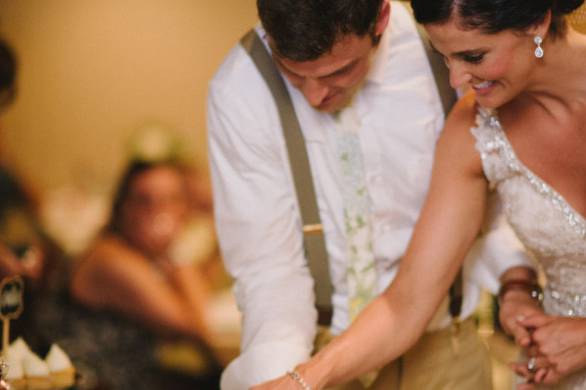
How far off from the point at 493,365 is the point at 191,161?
7.64ft

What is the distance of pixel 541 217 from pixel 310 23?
26.4 inches

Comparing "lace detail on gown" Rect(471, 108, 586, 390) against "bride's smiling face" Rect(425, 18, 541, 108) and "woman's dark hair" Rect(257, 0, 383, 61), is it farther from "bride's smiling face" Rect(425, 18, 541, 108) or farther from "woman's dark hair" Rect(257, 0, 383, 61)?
"woman's dark hair" Rect(257, 0, 383, 61)

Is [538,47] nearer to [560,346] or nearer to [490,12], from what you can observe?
[490,12]

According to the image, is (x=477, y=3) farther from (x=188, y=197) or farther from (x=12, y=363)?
(x=188, y=197)

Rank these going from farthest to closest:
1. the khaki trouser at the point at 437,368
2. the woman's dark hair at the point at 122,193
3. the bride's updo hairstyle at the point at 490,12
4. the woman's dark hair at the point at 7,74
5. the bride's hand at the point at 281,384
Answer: the woman's dark hair at the point at 122,193, the woman's dark hair at the point at 7,74, the khaki trouser at the point at 437,368, the bride's hand at the point at 281,384, the bride's updo hairstyle at the point at 490,12

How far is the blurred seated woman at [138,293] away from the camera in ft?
14.1

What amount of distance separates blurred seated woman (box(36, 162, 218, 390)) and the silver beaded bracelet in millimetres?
2497

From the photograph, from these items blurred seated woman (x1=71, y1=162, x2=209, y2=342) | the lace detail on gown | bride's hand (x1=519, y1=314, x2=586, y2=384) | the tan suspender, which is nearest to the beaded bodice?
the lace detail on gown

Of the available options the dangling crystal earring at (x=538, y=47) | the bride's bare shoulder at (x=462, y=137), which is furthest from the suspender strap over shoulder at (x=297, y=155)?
the dangling crystal earring at (x=538, y=47)

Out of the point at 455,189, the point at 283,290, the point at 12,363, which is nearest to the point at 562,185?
the point at 455,189

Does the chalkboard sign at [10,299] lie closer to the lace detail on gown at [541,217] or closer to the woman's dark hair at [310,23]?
the woman's dark hair at [310,23]

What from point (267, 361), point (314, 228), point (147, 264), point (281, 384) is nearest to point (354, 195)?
point (314, 228)

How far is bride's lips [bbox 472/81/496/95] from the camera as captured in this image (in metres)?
1.83

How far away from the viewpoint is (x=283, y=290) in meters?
2.29
